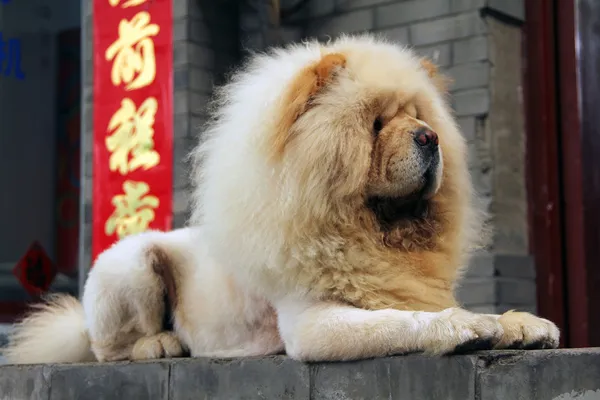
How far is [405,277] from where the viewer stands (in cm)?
267

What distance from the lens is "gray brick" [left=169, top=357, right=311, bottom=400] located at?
2570 mm

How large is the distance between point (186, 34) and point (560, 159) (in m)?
2.39

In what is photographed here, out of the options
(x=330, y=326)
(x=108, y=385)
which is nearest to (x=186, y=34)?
(x=108, y=385)

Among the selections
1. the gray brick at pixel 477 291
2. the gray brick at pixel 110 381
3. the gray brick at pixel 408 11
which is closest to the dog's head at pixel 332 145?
the gray brick at pixel 110 381

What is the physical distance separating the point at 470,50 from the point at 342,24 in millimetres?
926

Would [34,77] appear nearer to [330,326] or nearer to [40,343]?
[40,343]

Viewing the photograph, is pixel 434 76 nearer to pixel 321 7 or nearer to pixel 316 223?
pixel 316 223

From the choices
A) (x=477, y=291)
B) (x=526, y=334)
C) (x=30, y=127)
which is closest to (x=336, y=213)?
(x=526, y=334)

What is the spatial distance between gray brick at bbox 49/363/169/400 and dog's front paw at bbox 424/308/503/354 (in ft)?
3.13

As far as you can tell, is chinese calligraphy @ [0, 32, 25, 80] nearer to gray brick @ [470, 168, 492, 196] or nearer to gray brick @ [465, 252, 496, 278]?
gray brick @ [470, 168, 492, 196]

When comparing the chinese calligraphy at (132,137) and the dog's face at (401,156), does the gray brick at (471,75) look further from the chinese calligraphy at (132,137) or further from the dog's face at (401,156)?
the dog's face at (401,156)

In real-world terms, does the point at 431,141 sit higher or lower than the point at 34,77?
lower

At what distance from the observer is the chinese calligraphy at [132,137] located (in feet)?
19.4

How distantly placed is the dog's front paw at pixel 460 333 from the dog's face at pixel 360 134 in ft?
1.51
